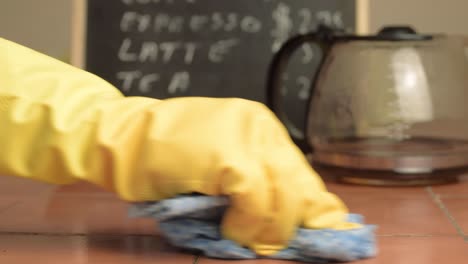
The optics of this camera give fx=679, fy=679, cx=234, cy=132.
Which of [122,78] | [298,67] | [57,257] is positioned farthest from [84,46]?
[57,257]

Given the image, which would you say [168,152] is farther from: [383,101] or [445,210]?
[383,101]

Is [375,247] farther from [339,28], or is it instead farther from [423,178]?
[339,28]

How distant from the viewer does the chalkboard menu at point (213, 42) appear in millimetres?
1154

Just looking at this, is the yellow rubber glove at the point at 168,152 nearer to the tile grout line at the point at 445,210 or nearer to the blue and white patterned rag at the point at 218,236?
the blue and white patterned rag at the point at 218,236

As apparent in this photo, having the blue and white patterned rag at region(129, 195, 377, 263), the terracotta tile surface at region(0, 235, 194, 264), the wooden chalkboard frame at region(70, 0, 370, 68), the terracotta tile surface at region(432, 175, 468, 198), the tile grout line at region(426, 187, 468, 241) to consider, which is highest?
the wooden chalkboard frame at region(70, 0, 370, 68)

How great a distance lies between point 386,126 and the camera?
1.04 m

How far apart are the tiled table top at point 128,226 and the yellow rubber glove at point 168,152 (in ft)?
0.21

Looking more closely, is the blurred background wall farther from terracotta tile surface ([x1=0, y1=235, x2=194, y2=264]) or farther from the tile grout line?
terracotta tile surface ([x1=0, y1=235, x2=194, y2=264])

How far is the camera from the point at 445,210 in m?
0.74

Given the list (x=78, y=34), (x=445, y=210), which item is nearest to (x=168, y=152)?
(x=445, y=210)

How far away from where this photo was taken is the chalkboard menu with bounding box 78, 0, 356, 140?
3.79ft

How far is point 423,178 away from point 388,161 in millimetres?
54

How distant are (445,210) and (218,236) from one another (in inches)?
Result: 12.1

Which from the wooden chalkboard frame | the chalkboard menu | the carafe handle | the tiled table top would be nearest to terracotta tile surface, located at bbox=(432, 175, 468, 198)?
the tiled table top
